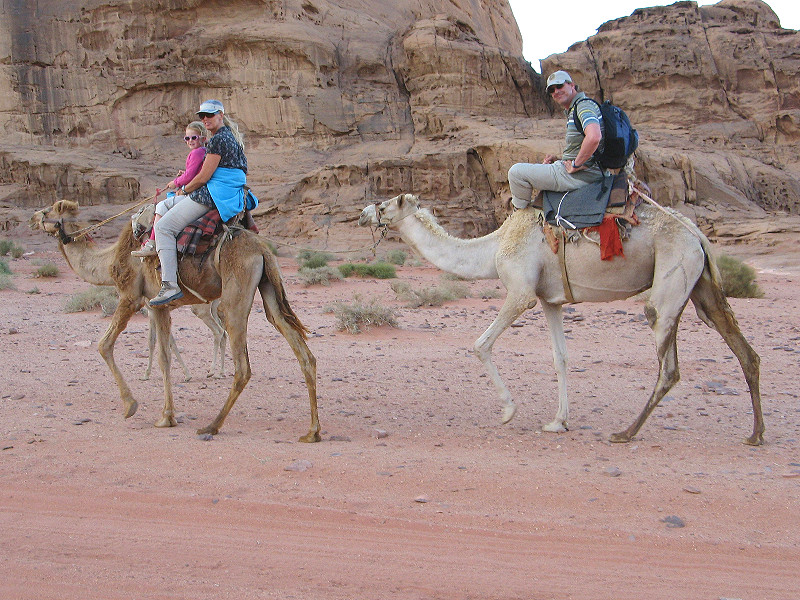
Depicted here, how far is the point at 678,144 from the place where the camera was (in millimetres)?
45500

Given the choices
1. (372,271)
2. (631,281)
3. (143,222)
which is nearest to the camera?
(631,281)

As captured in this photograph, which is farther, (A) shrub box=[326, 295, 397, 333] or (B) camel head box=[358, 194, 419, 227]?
(A) shrub box=[326, 295, 397, 333]

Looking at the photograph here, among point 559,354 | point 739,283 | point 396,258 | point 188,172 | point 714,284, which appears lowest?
point 396,258

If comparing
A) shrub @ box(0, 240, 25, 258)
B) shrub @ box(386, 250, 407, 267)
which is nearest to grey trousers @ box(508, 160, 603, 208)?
shrub @ box(386, 250, 407, 267)

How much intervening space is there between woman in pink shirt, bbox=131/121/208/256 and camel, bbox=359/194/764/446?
2623 millimetres

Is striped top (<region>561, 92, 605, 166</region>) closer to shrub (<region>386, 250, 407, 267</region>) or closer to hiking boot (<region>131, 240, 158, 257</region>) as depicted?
hiking boot (<region>131, 240, 158, 257</region>)

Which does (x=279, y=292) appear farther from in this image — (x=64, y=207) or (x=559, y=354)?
(x=64, y=207)

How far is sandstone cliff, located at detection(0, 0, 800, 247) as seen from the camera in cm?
4667

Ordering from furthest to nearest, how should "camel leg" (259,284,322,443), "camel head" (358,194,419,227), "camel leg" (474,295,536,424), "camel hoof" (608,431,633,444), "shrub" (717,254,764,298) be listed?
"shrub" (717,254,764,298) → "camel head" (358,194,419,227) → "camel leg" (474,295,536,424) → "camel leg" (259,284,322,443) → "camel hoof" (608,431,633,444)

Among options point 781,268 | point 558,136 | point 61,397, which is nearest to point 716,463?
point 61,397

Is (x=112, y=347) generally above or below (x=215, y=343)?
above

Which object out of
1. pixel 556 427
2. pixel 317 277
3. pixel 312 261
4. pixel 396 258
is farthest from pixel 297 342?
pixel 396 258

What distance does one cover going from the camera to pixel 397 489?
4.72 metres

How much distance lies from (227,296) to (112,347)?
4.21 feet
